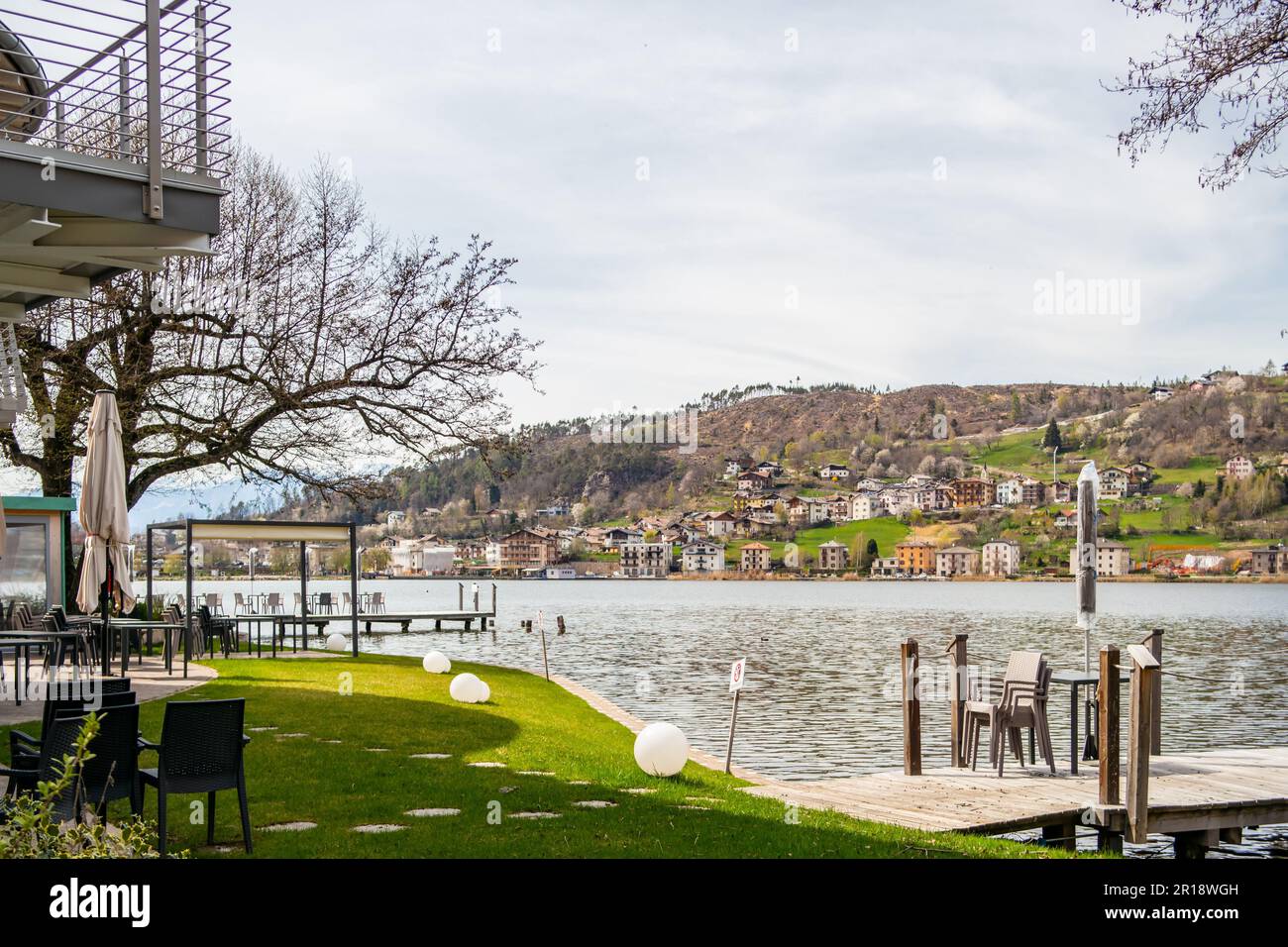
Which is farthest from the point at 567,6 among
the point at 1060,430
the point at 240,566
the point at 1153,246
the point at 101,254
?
the point at 1060,430

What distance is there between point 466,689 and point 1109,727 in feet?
34.9

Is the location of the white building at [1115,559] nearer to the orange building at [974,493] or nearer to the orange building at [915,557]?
the orange building at [974,493]

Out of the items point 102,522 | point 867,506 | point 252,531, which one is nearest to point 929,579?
point 867,506

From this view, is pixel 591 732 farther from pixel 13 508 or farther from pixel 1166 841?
pixel 13 508

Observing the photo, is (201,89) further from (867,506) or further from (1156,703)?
(867,506)

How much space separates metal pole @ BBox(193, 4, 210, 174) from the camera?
1055cm

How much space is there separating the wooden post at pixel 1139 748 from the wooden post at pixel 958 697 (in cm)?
291

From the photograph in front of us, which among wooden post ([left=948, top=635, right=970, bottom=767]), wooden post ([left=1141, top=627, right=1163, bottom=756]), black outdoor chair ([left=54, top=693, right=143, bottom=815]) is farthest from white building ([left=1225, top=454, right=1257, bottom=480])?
black outdoor chair ([left=54, top=693, right=143, bottom=815])

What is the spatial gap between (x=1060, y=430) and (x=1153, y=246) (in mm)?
106674

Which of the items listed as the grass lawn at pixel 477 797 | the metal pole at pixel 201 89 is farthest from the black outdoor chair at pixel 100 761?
the metal pole at pixel 201 89

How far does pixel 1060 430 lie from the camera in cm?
15400

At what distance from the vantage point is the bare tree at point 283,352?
78.8 ft
